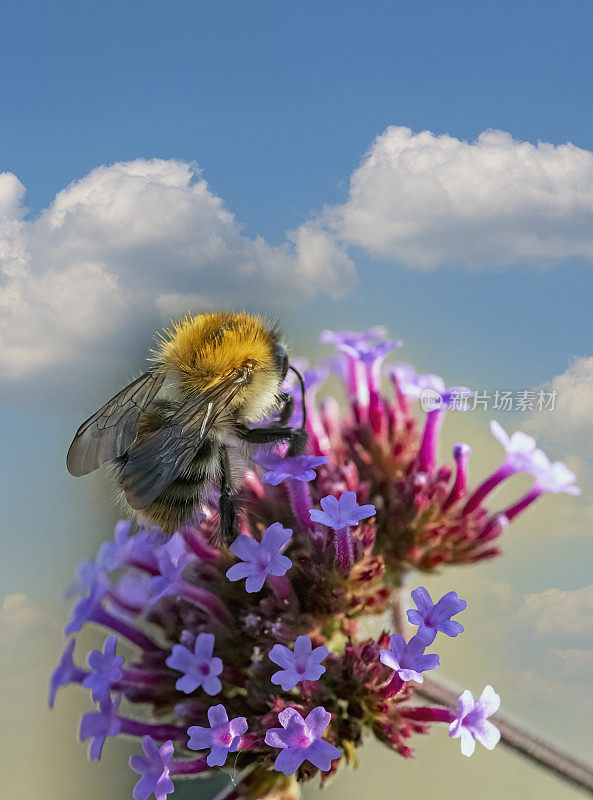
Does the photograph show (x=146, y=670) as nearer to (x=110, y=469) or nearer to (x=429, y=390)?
(x=110, y=469)

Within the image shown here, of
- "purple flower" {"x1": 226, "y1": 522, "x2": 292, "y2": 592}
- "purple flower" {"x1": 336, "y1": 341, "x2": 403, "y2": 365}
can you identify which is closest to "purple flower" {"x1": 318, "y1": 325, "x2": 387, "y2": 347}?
"purple flower" {"x1": 336, "y1": 341, "x2": 403, "y2": 365}

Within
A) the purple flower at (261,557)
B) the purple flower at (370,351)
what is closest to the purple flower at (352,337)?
the purple flower at (370,351)

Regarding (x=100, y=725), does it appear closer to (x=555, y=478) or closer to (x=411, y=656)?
(x=411, y=656)

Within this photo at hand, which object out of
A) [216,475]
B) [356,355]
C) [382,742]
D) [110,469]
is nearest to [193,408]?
[216,475]

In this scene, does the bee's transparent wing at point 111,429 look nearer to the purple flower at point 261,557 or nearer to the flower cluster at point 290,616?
the flower cluster at point 290,616

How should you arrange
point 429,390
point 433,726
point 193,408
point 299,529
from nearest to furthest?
point 193,408 → point 433,726 → point 299,529 → point 429,390

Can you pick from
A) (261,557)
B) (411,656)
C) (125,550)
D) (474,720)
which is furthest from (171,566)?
(474,720)
